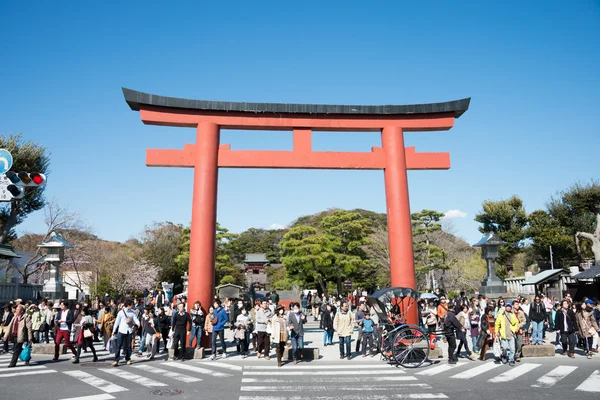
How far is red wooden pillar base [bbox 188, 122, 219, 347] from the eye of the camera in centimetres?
1270

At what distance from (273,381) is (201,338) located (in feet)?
14.2

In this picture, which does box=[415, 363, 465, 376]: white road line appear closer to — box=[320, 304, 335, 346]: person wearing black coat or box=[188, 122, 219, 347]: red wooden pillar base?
box=[320, 304, 335, 346]: person wearing black coat

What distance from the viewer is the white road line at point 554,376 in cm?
836

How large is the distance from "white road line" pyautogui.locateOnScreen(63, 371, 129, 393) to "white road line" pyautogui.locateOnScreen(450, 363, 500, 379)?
690 cm

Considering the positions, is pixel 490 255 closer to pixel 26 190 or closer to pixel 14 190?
pixel 14 190

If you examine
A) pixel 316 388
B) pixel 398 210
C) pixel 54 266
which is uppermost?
pixel 398 210

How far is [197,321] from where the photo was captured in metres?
11.9

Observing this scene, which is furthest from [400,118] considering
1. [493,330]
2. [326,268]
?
[326,268]

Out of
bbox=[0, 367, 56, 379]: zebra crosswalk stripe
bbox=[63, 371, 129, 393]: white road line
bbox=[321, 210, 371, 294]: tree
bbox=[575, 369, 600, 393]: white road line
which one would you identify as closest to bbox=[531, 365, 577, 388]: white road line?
bbox=[575, 369, 600, 393]: white road line

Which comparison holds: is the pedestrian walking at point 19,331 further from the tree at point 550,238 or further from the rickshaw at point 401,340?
the tree at point 550,238

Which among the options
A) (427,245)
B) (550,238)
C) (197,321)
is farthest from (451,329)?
(550,238)

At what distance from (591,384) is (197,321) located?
30.2 feet

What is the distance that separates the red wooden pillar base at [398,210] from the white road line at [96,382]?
834cm

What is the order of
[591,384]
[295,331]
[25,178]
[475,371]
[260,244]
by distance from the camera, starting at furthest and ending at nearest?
[260,244]
[295,331]
[475,371]
[25,178]
[591,384]
